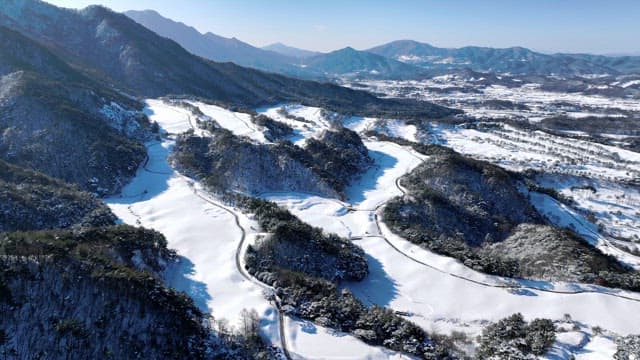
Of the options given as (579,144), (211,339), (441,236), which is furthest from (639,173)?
(211,339)

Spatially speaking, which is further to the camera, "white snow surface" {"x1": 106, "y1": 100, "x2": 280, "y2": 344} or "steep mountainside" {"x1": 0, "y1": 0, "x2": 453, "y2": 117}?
"steep mountainside" {"x1": 0, "y1": 0, "x2": 453, "y2": 117}

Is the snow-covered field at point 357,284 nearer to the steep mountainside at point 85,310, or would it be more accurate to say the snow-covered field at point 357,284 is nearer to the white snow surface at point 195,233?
the white snow surface at point 195,233

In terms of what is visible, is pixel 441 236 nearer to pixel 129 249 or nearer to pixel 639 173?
Result: pixel 129 249

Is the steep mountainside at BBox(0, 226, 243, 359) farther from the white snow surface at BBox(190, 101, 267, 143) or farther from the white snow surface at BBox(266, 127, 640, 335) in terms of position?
the white snow surface at BBox(190, 101, 267, 143)

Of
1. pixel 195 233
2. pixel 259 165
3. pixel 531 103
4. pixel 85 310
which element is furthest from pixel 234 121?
pixel 531 103

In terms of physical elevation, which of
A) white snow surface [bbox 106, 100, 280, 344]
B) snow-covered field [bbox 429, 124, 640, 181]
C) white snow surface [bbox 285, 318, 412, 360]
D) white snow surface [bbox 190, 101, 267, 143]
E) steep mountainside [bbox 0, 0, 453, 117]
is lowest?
snow-covered field [bbox 429, 124, 640, 181]

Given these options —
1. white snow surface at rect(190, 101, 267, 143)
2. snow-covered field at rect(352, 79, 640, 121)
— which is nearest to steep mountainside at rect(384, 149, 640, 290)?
white snow surface at rect(190, 101, 267, 143)

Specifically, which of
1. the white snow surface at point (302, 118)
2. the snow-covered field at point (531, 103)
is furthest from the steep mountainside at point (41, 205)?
the snow-covered field at point (531, 103)

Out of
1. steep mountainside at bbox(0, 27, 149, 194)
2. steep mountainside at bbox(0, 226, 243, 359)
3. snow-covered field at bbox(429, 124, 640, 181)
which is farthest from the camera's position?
snow-covered field at bbox(429, 124, 640, 181)
